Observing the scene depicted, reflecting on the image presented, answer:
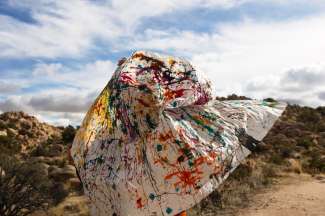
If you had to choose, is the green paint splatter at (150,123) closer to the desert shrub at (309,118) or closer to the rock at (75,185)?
the rock at (75,185)

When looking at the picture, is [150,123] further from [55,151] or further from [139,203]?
[55,151]

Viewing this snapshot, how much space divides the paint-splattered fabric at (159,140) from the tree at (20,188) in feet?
30.6

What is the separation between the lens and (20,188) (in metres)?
12.7

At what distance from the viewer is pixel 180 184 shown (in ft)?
11.1

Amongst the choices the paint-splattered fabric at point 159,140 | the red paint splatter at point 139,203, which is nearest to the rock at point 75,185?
the paint-splattered fabric at point 159,140

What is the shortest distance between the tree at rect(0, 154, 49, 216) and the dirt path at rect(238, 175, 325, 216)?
6.57m

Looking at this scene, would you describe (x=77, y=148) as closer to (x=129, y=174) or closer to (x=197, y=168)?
(x=129, y=174)

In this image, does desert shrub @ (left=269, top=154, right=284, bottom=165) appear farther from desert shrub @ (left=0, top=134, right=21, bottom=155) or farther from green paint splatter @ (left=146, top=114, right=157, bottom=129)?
green paint splatter @ (left=146, top=114, right=157, bottom=129)

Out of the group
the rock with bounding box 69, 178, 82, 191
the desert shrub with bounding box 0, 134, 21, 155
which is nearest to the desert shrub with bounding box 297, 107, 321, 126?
the desert shrub with bounding box 0, 134, 21, 155

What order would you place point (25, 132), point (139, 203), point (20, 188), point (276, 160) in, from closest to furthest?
point (139, 203) → point (20, 188) → point (276, 160) → point (25, 132)

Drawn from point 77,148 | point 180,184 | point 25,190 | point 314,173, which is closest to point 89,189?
point 77,148

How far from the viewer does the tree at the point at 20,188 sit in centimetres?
1214

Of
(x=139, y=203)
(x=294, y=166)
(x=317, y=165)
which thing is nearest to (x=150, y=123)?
(x=139, y=203)

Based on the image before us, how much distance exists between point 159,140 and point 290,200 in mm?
12004
